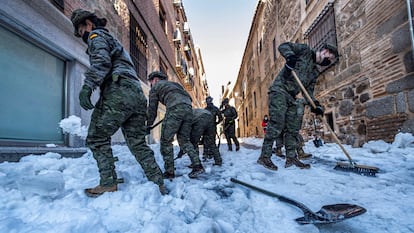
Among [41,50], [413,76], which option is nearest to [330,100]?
[413,76]

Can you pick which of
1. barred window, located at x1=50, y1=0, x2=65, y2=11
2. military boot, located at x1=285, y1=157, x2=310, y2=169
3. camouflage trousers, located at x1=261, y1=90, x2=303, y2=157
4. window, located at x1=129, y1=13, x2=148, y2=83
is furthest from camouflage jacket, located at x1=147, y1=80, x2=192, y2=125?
window, located at x1=129, y1=13, x2=148, y2=83

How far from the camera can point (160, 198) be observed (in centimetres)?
188

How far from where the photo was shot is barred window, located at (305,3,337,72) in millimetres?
5629

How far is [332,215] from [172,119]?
207 centimetres

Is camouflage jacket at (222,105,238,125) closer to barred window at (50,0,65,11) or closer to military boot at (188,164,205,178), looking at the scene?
military boot at (188,164,205,178)

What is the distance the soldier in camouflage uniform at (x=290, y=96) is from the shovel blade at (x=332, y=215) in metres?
1.57

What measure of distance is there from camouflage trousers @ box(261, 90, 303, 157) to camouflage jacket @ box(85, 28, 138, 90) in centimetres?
201

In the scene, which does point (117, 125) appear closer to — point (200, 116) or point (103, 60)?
point (103, 60)

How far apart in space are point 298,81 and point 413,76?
75.6 inches

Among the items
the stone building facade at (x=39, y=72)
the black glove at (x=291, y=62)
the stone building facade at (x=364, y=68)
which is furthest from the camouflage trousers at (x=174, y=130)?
the stone building facade at (x=364, y=68)

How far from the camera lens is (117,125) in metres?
1.98

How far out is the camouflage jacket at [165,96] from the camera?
9.86 ft

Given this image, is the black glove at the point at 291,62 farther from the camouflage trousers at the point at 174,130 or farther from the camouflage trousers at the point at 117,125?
the camouflage trousers at the point at 117,125

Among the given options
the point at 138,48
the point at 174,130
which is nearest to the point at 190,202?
the point at 174,130
